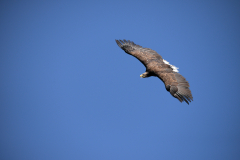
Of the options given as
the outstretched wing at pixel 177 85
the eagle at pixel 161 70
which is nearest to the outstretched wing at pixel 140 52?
the eagle at pixel 161 70

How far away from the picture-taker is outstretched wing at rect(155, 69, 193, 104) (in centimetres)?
1502

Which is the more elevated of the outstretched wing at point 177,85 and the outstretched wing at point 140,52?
the outstretched wing at point 140,52

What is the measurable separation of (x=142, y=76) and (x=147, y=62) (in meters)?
1.20

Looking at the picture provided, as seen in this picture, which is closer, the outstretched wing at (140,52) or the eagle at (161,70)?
the eagle at (161,70)

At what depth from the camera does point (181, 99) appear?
14.9 meters

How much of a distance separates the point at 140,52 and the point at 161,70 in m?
3.02

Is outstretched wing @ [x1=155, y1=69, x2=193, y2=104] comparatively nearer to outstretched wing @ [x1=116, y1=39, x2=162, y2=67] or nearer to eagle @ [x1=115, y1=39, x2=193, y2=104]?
eagle @ [x1=115, y1=39, x2=193, y2=104]

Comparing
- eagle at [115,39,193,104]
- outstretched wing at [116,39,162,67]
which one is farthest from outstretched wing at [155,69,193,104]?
outstretched wing at [116,39,162,67]

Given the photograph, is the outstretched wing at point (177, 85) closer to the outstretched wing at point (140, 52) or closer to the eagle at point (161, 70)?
the eagle at point (161, 70)

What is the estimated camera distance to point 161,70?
57.2ft

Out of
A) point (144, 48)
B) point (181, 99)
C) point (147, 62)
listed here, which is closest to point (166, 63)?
point (147, 62)

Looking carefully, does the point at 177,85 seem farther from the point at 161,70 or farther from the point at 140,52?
the point at 140,52

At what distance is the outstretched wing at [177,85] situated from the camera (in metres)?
15.0

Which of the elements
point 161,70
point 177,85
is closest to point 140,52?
point 161,70
